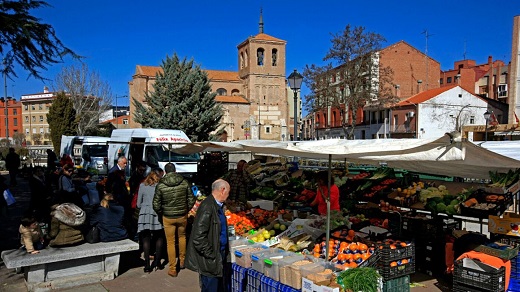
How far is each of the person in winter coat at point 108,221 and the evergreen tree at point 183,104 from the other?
2438 centimetres

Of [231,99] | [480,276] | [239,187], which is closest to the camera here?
[480,276]

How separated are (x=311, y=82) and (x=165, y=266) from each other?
31261mm

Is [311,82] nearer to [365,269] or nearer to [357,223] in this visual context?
[357,223]

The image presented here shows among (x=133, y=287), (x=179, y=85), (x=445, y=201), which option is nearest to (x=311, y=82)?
(x=179, y=85)

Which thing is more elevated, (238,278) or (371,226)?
(371,226)

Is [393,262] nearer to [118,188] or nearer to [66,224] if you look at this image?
[66,224]

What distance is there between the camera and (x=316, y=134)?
224ft

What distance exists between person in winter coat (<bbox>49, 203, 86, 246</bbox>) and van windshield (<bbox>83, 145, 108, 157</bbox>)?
640 inches

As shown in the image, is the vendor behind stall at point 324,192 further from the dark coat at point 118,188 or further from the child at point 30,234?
the child at point 30,234

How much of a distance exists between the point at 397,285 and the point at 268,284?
1687mm

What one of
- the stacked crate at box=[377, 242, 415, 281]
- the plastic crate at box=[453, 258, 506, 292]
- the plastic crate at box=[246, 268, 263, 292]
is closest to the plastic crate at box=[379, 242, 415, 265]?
the stacked crate at box=[377, 242, 415, 281]

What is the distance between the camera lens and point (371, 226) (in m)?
6.76

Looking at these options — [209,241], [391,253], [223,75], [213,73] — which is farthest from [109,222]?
[223,75]

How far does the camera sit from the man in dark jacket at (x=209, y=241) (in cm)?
402
